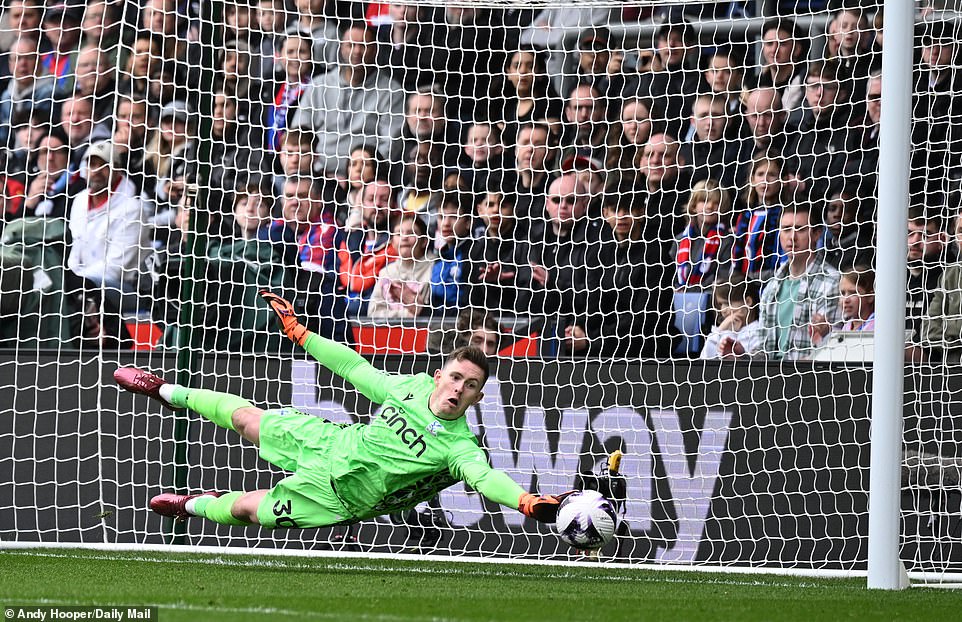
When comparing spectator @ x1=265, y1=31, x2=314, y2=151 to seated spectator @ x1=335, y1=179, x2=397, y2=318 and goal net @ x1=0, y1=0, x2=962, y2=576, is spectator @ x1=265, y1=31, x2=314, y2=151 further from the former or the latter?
seated spectator @ x1=335, y1=179, x2=397, y2=318

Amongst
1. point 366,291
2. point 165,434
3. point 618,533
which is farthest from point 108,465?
point 618,533

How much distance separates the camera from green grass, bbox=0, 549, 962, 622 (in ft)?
14.4

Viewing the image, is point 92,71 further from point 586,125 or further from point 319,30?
point 586,125

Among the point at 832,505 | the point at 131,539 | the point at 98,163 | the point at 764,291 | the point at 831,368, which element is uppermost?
the point at 98,163

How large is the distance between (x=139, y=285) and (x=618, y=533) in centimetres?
342

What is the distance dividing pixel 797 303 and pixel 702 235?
0.77m

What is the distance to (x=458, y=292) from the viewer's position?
27.3 ft

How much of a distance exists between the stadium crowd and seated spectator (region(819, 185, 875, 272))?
0.02m

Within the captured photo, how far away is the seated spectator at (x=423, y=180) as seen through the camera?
8.67 meters

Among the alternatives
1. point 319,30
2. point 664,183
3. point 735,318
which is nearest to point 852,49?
point 664,183

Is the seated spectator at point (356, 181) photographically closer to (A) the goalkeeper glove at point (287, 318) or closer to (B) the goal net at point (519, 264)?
(B) the goal net at point (519, 264)

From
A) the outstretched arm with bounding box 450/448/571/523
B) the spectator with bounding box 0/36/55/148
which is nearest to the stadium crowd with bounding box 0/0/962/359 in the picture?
the spectator with bounding box 0/36/55/148

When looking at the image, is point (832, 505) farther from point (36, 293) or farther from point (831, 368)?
point (36, 293)

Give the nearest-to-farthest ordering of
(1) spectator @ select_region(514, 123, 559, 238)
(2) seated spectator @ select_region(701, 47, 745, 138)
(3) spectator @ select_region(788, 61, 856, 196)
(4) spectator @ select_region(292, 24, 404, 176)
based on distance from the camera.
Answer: (3) spectator @ select_region(788, 61, 856, 196) → (2) seated spectator @ select_region(701, 47, 745, 138) → (1) spectator @ select_region(514, 123, 559, 238) → (4) spectator @ select_region(292, 24, 404, 176)
